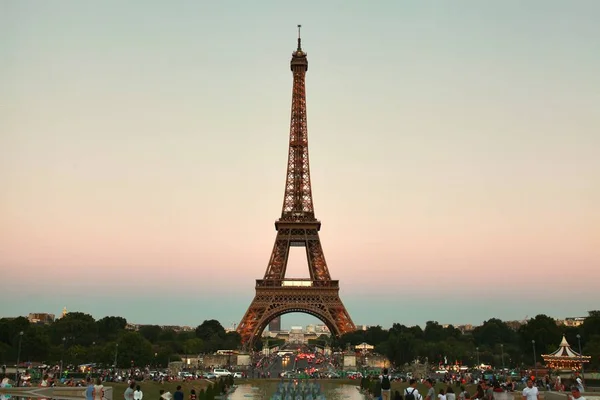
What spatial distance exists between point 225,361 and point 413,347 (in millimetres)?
28073

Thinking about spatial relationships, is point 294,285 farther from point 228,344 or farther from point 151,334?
point 151,334

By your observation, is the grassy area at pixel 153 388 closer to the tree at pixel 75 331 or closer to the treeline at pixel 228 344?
the treeline at pixel 228 344

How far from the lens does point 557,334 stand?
9138cm

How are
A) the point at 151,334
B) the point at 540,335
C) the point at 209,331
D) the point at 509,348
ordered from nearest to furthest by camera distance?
the point at 540,335 → the point at 509,348 → the point at 209,331 → the point at 151,334

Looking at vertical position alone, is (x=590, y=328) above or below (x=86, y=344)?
above

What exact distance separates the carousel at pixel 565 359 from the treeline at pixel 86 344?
4619cm

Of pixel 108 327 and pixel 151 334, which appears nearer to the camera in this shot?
pixel 108 327

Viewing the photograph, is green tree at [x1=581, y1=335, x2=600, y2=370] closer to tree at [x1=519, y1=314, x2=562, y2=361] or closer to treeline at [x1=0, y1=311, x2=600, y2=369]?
treeline at [x1=0, y1=311, x2=600, y2=369]

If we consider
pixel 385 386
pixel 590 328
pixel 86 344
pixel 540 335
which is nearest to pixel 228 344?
pixel 86 344

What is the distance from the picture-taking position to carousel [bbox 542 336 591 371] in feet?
203

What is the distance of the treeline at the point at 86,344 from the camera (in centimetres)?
A: 8094

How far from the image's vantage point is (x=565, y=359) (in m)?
62.4

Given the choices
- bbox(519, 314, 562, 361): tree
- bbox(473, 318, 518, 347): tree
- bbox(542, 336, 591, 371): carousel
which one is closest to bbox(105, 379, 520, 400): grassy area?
bbox(542, 336, 591, 371): carousel

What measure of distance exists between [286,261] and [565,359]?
152 ft
